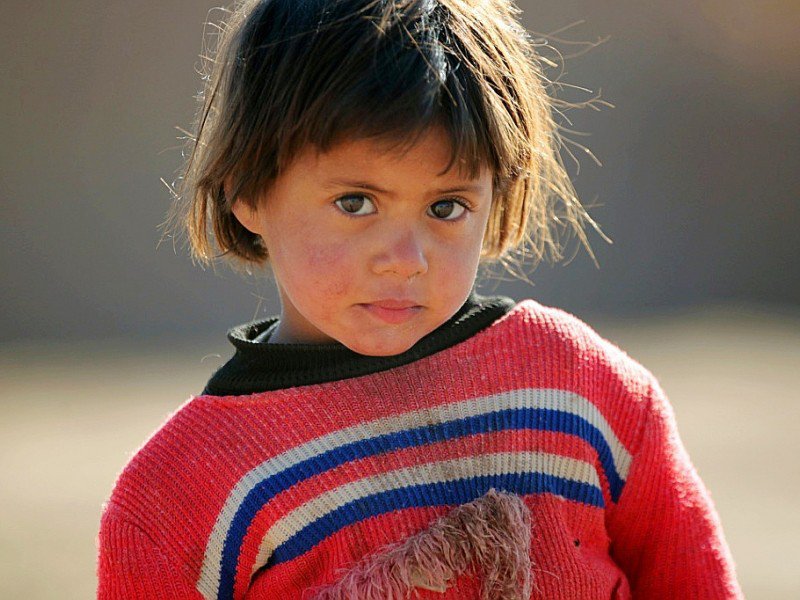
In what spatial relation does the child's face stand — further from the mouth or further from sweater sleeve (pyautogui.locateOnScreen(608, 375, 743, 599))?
sweater sleeve (pyautogui.locateOnScreen(608, 375, 743, 599))

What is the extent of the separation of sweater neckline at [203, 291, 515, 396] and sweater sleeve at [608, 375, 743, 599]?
12.1 inches

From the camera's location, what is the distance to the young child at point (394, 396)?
52.2 inches

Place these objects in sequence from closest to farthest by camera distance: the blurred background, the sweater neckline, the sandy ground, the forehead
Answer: the forehead, the sweater neckline, the sandy ground, the blurred background

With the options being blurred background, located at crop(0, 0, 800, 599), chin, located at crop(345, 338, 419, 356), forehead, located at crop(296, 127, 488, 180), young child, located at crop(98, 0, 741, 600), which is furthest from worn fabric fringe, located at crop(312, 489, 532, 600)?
blurred background, located at crop(0, 0, 800, 599)

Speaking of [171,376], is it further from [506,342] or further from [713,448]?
[506,342]

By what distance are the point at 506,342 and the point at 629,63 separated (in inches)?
248

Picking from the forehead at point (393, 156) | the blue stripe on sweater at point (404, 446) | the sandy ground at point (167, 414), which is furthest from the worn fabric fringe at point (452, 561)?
the sandy ground at point (167, 414)

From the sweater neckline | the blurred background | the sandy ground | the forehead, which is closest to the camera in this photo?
the forehead

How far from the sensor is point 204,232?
1.65 metres

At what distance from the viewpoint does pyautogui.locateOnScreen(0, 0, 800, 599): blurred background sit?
19.6 feet

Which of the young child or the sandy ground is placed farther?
the sandy ground

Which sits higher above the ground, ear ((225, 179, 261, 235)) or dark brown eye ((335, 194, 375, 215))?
ear ((225, 179, 261, 235))

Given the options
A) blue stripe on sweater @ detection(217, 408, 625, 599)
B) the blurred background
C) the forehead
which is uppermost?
the blurred background

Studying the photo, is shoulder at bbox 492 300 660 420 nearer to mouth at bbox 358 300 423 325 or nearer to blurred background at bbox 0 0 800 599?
mouth at bbox 358 300 423 325
